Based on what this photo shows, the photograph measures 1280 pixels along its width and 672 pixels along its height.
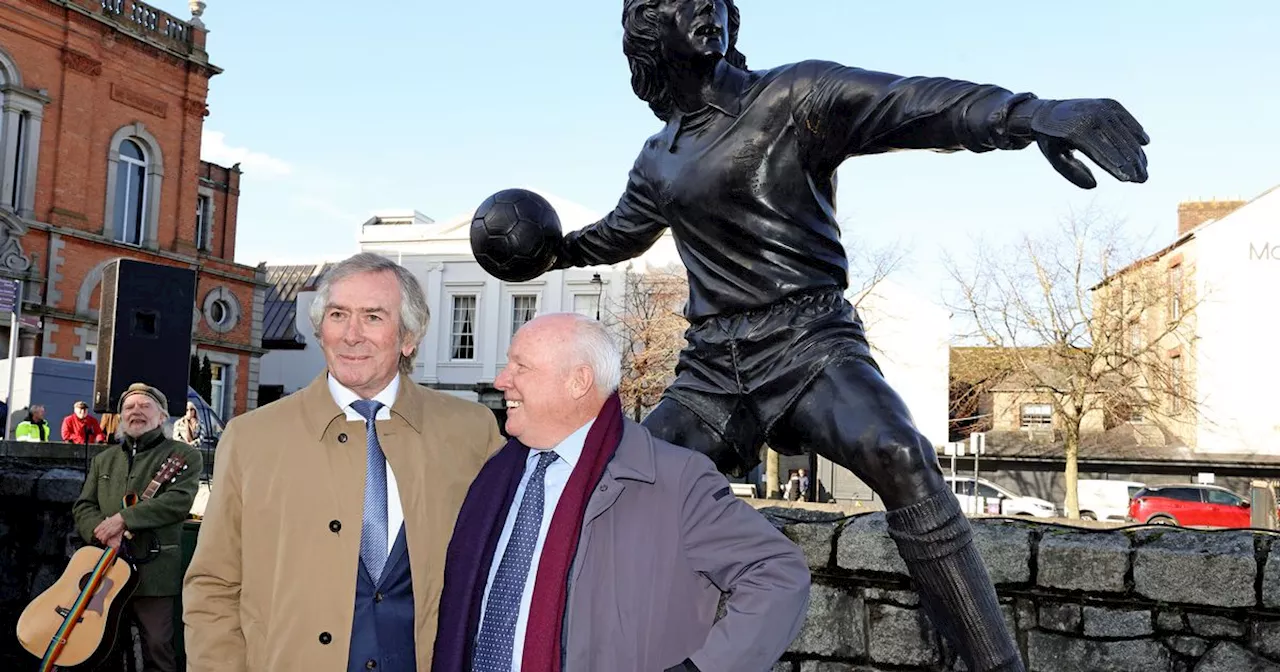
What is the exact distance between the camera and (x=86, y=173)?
28453 millimetres

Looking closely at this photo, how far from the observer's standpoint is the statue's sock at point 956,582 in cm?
279

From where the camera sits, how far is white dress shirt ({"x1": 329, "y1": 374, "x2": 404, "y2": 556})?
2562 mm

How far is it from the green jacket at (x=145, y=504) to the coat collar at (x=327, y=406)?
3442mm

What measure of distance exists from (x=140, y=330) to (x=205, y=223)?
26.3m

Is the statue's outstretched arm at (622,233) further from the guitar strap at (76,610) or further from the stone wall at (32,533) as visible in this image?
the stone wall at (32,533)

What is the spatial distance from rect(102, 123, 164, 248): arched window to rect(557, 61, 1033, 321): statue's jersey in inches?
1172

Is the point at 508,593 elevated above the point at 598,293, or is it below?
below

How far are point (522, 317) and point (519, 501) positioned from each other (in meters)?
38.7

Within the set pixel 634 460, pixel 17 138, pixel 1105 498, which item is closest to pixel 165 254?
pixel 17 138

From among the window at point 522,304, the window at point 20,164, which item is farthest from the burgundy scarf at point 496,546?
the window at point 522,304

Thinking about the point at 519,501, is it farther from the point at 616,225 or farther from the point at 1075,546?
the point at 1075,546

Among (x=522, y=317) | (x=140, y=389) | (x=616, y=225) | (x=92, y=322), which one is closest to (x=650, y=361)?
(x=522, y=317)

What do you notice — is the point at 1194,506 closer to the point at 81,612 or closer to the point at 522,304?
the point at 81,612

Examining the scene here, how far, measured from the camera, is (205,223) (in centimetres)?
3453
